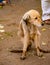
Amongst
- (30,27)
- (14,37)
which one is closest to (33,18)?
(30,27)

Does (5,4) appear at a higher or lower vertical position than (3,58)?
higher

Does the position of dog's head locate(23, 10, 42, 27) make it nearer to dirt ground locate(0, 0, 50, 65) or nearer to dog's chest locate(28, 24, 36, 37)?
dog's chest locate(28, 24, 36, 37)

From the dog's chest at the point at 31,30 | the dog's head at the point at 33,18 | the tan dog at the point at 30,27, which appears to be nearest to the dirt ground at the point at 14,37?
the tan dog at the point at 30,27

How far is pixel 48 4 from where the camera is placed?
19.9ft

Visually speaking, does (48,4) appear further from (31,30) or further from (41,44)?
(31,30)

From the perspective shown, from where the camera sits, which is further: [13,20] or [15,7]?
[15,7]

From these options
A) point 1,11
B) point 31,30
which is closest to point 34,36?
point 31,30

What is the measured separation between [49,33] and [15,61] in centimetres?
146

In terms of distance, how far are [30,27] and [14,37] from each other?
1.02m

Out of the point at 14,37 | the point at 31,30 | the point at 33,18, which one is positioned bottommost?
the point at 14,37

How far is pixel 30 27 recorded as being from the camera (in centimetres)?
418

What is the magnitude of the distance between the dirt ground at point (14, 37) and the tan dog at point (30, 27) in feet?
0.48

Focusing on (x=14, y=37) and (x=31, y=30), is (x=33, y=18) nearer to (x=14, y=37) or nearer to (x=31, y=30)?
(x=31, y=30)

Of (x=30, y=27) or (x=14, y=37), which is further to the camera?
(x=14, y=37)
